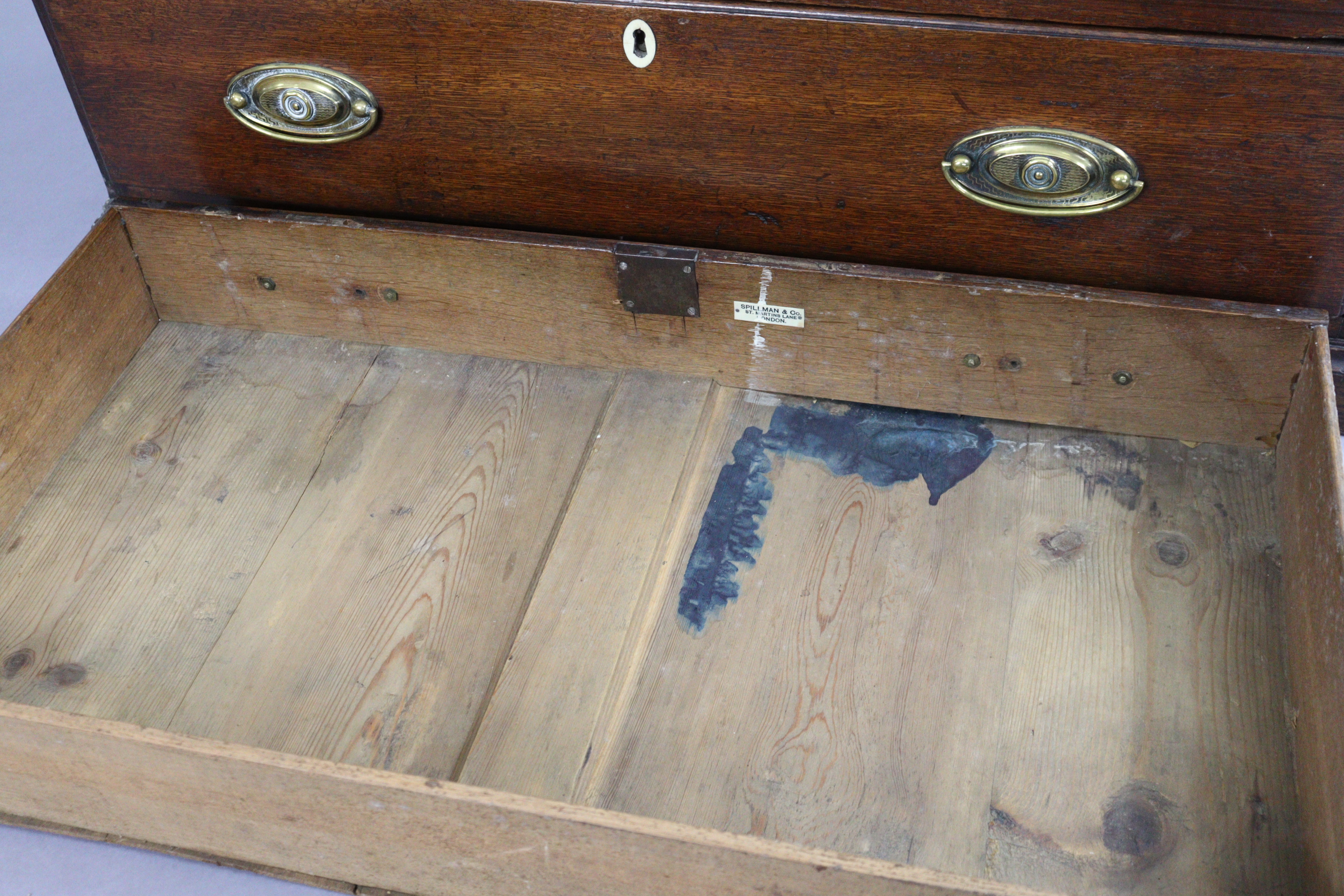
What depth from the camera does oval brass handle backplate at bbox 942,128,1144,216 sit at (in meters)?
1.16

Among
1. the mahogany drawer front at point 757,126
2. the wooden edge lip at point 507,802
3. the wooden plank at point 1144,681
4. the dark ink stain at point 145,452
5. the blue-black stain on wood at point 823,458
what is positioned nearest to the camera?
the wooden edge lip at point 507,802

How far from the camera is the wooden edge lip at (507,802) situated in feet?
2.81

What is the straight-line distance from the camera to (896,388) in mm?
1359

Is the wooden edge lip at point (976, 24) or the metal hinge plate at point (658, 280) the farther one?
the metal hinge plate at point (658, 280)

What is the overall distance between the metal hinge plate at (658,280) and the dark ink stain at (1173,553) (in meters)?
0.51

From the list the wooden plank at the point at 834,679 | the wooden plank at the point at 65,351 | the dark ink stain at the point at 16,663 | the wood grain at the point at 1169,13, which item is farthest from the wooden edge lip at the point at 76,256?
the wood grain at the point at 1169,13

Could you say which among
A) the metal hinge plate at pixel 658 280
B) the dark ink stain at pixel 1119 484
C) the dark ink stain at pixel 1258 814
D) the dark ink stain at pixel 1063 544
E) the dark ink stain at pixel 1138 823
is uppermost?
the metal hinge plate at pixel 658 280

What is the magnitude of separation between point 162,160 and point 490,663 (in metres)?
0.70

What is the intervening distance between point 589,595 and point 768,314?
0.35 meters

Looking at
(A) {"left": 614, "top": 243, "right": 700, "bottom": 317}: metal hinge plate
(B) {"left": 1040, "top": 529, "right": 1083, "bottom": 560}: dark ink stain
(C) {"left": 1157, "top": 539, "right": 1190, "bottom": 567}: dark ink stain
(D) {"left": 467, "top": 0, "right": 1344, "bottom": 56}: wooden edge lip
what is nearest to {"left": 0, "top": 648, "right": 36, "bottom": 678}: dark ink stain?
(A) {"left": 614, "top": 243, "right": 700, "bottom": 317}: metal hinge plate

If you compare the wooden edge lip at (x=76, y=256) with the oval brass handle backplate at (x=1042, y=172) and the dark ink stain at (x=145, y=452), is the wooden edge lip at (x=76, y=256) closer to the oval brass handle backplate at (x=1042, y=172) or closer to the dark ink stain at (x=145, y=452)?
the dark ink stain at (x=145, y=452)

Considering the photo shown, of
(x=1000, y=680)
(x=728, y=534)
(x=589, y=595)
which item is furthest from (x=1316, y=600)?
(x=589, y=595)

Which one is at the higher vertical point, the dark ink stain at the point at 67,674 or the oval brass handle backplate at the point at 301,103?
the oval brass handle backplate at the point at 301,103

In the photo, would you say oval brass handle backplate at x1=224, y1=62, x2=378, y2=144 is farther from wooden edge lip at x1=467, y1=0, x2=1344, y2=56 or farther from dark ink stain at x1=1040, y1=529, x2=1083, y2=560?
dark ink stain at x1=1040, y1=529, x2=1083, y2=560
